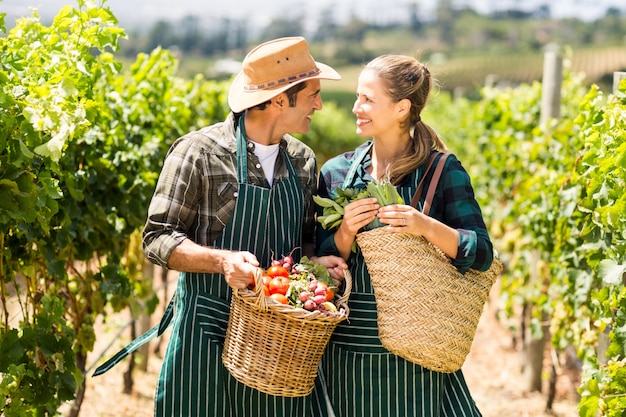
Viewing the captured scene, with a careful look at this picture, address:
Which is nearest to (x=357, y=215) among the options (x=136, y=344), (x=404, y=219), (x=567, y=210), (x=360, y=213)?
(x=360, y=213)

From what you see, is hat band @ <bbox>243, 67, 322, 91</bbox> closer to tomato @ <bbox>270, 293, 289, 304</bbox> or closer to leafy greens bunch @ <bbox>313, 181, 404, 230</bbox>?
leafy greens bunch @ <bbox>313, 181, 404, 230</bbox>

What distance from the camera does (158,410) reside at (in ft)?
8.73

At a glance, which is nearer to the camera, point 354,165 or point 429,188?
point 429,188

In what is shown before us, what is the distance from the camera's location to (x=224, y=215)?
2.69 metres

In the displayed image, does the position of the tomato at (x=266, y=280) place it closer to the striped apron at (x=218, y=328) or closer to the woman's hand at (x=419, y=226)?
the striped apron at (x=218, y=328)

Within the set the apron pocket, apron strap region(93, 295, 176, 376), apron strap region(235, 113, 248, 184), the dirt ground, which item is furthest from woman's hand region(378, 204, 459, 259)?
the dirt ground

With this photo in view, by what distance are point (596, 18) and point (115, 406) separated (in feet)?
278

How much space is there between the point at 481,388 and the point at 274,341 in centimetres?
400

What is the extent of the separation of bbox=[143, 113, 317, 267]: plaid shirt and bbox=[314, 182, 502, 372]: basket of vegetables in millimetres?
406

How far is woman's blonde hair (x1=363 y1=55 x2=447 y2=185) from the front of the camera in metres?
2.79

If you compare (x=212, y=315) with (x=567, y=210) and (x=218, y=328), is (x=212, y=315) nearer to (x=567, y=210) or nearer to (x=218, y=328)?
(x=218, y=328)

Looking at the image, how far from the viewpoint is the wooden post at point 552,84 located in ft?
17.7

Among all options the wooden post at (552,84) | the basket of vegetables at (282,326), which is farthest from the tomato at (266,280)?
the wooden post at (552,84)

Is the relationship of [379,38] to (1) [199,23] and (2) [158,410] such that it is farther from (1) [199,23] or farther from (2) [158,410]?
(2) [158,410]
